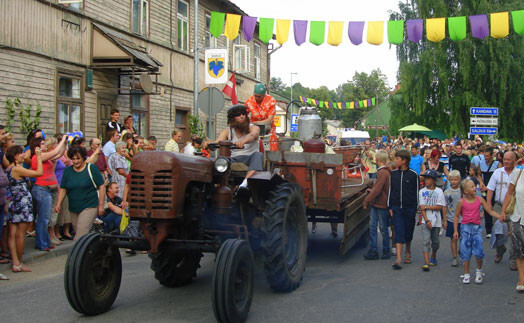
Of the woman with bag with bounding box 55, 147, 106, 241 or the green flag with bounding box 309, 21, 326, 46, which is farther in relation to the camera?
the green flag with bounding box 309, 21, 326, 46

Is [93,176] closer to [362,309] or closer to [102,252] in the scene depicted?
[102,252]

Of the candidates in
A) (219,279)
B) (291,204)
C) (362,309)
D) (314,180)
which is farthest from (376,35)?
(219,279)

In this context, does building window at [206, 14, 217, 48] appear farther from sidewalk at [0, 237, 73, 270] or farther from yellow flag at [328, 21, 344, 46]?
sidewalk at [0, 237, 73, 270]

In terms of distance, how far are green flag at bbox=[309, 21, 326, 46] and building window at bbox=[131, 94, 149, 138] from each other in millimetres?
5699

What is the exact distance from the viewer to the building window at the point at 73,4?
13281 mm

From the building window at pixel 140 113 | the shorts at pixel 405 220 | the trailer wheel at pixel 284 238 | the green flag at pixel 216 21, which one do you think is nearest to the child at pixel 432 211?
the shorts at pixel 405 220

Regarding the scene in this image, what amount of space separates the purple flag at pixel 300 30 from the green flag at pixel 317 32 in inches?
7.0

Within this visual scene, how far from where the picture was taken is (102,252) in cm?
566

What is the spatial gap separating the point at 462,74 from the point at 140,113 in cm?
2130

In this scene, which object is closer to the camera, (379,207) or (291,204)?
(291,204)

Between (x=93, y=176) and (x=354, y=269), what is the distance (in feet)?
13.1

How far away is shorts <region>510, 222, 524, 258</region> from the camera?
6.85 meters

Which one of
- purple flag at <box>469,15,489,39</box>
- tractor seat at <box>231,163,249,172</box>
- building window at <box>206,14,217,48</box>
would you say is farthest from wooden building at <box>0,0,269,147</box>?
purple flag at <box>469,15,489,39</box>

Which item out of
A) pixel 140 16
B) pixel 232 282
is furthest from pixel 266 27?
pixel 232 282
